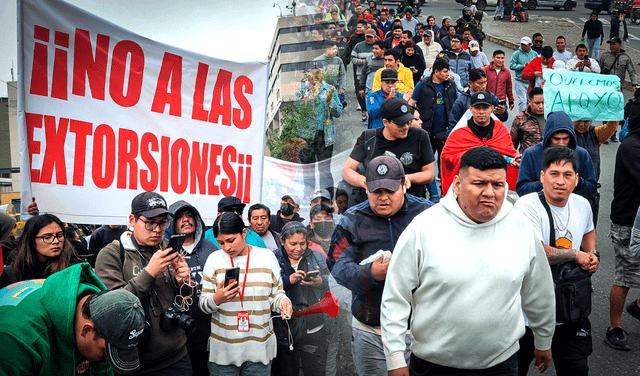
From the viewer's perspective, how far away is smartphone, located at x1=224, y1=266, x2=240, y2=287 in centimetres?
366

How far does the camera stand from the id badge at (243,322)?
3.83 m

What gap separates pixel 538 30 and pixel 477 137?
23.8 metres

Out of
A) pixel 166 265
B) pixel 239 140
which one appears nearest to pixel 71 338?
pixel 166 265

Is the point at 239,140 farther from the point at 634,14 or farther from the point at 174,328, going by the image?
the point at 634,14

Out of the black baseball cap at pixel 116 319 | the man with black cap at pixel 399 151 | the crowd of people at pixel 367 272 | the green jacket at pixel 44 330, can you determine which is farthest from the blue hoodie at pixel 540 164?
the green jacket at pixel 44 330

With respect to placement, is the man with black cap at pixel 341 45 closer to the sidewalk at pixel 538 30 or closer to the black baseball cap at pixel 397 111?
the black baseball cap at pixel 397 111

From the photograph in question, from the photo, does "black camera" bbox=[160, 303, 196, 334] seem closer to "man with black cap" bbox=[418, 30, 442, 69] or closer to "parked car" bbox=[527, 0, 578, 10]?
"man with black cap" bbox=[418, 30, 442, 69]

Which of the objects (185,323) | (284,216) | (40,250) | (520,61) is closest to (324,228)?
(284,216)

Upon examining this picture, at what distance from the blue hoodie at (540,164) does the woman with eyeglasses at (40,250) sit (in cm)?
346

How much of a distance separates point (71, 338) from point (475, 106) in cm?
452

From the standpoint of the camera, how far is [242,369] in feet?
12.8

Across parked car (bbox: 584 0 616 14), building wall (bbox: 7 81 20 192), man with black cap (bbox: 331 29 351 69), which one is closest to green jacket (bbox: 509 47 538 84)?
man with black cap (bbox: 331 29 351 69)

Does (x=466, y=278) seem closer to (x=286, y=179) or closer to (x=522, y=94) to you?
(x=286, y=179)

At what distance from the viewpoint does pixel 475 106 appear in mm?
5762
